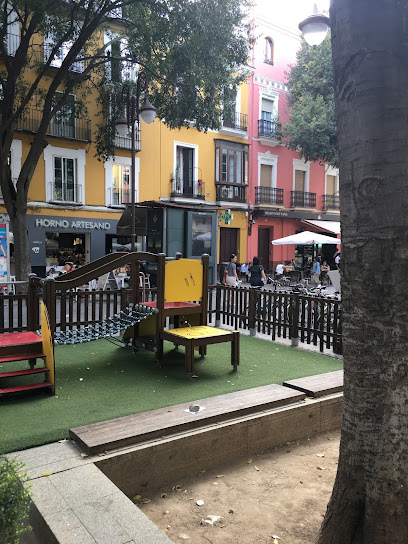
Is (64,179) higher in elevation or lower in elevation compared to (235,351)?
higher

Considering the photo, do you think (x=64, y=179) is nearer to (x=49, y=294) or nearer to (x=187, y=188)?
(x=187, y=188)

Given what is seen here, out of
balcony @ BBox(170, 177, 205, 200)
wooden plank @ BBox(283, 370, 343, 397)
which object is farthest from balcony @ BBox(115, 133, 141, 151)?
wooden plank @ BBox(283, 370, 343, 397)

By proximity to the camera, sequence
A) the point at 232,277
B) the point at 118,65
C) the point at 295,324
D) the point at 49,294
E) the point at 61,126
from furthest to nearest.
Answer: the point at 61,126, the point at 118,65, the point at 232,277, the point at 295,324, the point at 49,294

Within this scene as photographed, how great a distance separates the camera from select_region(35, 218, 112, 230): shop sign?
1980cm

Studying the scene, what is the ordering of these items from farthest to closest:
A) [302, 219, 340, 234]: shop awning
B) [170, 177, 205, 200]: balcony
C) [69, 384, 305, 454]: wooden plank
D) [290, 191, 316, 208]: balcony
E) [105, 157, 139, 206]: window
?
[290, 191, 316, 208]: balcony
[302, 219, 340, 234]: shop awning
[170, 177, 205, 200]: balcony
[105, 157, 139, 206]: window
[69, 384, 305, 454]: wooden plank

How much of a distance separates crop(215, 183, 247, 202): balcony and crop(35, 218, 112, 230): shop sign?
6727 millimetres

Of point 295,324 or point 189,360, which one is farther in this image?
point 295,324

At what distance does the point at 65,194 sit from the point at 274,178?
42.7ft

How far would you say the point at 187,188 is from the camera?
2395 cm

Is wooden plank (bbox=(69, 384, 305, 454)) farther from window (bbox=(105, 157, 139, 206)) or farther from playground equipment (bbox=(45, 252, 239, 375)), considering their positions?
window (bbox=(105, 157, 139, 206))

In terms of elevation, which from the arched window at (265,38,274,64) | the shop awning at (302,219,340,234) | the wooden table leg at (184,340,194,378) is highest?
the arched window at (265,38,274,64)

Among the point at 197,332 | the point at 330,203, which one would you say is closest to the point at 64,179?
the point at 197,332

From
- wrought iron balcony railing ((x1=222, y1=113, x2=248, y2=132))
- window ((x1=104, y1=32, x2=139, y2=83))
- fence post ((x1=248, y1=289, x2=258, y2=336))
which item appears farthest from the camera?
wrought iron balcony railing ((x1=222, y1=113, x2=248, y2=132))

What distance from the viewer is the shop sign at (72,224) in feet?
65.0
